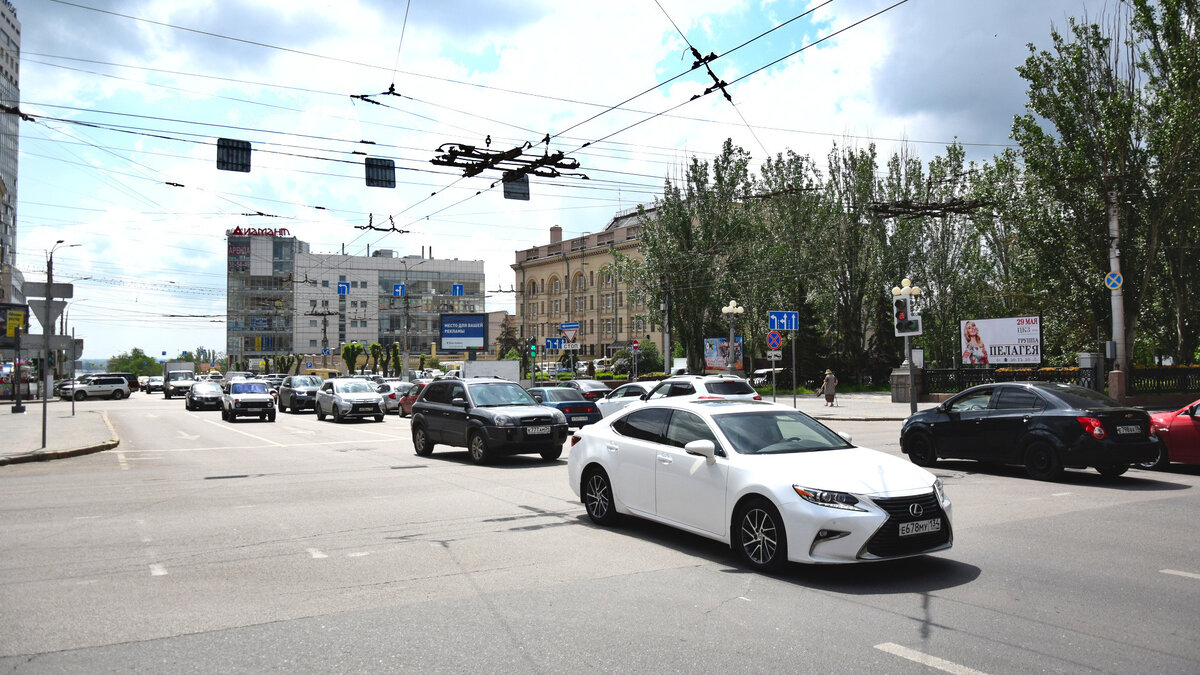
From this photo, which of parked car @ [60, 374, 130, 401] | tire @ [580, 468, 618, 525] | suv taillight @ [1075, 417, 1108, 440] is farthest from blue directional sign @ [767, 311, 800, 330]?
parked car @ [60, 374, 130, 401]

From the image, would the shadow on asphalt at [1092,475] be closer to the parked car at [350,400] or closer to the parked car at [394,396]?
the parked car at [350,400]

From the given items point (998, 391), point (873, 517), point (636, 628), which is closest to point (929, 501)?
point (873, 517)

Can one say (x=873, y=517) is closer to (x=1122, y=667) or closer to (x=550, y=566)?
(x=1122, y=667)

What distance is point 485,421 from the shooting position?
15141mm

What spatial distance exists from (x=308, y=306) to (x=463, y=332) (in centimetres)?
6962

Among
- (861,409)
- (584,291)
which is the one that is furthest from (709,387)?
(584,291)

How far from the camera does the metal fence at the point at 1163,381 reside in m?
28.2

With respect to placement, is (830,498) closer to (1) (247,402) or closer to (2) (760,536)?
(2) (760,536)

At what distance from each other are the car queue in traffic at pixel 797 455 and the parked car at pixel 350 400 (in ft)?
47.8

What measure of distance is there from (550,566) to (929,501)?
3.17m

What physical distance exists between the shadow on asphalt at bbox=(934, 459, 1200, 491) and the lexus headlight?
7.23 m

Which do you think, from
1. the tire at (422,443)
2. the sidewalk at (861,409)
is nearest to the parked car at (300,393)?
the tire at (422,443)

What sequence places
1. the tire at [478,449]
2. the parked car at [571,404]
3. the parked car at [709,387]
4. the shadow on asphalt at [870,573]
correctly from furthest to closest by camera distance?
the parked car at [571,404], the parked car at [709,387], the tire at [478,449], the shadow on asphalt at [870,573]

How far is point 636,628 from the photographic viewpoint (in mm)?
5180
